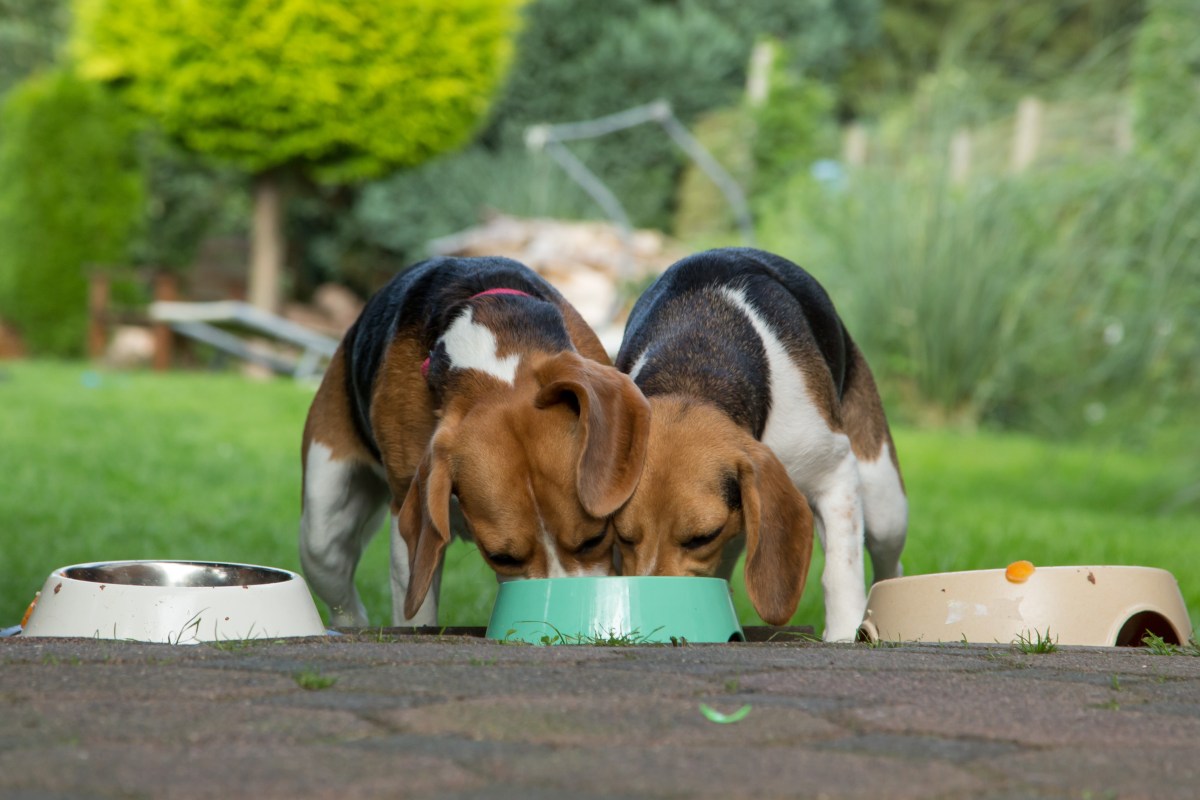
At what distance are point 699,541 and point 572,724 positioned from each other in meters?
1.48

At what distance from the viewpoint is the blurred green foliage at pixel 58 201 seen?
66.6 ft

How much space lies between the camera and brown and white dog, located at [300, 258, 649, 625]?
3766 millimetres

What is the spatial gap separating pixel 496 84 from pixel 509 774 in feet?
64.4

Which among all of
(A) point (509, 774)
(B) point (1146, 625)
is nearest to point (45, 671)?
(A) point (509, 774)

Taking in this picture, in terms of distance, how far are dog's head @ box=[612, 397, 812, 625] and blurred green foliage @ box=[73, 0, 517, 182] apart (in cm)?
1634

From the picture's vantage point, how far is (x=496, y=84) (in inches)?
830

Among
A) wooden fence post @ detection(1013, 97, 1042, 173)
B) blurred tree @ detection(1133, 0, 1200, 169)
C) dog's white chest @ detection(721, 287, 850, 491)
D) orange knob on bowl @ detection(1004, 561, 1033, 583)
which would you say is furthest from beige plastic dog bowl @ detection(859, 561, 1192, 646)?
wooden fence post @ detection(1013, 97, 1042, 173)

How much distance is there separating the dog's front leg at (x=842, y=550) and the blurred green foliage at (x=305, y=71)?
1599 centimetres

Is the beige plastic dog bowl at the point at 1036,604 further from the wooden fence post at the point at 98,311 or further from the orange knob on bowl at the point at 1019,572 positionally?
the wooden fence post at the point at 98,311

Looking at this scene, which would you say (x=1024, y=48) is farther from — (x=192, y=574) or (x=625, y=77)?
(x=625, y=77)

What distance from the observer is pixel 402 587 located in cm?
436

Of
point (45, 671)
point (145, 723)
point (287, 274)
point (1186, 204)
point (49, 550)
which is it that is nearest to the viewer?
point (145, 723)

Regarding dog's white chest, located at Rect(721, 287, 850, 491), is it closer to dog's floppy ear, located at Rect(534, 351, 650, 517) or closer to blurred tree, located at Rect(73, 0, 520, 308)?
dog's floppy ear, located at Rect(534, 351, 650, 517)

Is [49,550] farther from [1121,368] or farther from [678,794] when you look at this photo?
[1121,368]
